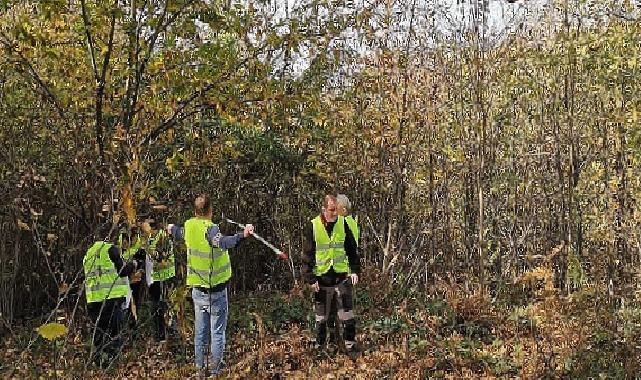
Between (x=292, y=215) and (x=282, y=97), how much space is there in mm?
4258

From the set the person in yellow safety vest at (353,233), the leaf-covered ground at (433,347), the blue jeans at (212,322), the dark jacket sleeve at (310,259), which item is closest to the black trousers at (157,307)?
the leaf-covered ground at (433,347)

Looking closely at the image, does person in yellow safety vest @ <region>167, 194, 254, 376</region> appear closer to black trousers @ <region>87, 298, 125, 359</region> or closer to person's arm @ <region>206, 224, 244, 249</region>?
person's arm @ <region>206, 224, 244, 249</region>

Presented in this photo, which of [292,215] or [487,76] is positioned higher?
[487,76]

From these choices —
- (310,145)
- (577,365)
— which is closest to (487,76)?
(310,145)

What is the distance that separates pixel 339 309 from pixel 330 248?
68cm

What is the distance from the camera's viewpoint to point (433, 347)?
7.27 metres

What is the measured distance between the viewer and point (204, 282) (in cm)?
594

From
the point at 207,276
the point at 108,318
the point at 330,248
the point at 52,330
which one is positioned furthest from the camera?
the point at 330,248

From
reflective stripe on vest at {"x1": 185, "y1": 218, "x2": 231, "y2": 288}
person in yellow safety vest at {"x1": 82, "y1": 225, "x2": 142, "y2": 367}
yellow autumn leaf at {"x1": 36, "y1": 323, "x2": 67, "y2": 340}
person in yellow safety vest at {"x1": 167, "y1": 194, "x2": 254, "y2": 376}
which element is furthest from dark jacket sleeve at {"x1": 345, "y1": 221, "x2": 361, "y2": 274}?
yellow autumn leaf at {"x1": 36, "y1": 323, "x2": 67, "y2": 340}

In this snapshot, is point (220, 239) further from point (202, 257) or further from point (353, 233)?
point (353, 233)

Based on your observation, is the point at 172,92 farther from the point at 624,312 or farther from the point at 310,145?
the point at 624,312

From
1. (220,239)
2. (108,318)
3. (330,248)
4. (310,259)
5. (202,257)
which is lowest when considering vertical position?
(108,318)

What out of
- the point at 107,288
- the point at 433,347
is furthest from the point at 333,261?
the point at 107,288

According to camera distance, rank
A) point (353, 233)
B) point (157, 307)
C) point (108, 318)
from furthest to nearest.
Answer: point (157, 307), point (353, 233), point (108, 318)
